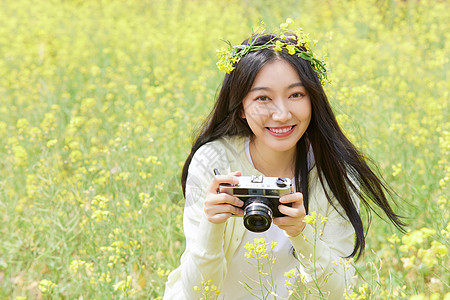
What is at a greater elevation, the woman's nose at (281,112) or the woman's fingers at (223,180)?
the woman's nose at (281,112)

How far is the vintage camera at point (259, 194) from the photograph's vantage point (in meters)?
1.21

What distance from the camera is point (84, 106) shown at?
3.47m

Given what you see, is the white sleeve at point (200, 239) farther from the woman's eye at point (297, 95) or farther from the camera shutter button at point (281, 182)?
the woman's eye at point (297, 95)

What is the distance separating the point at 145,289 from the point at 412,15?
16.2 feet

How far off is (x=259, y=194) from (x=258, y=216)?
0.09 metres

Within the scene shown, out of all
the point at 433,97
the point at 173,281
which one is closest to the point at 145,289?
the point at 173,281

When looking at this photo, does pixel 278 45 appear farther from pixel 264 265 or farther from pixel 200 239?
pixel 264 265

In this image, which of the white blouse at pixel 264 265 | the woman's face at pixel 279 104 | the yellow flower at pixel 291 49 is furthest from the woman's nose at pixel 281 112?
the white blouse at pixel 264 265

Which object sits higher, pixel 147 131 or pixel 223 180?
pixel 223 180

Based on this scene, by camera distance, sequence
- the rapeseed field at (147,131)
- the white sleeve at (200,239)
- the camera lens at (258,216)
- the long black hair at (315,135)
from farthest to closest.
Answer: the rapeseed field at (147,131), the long black hair at (315,135), the white sleeve at (200,239), the camera lens at (258,216)

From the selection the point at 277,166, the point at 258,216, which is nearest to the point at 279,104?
the point at 277,166

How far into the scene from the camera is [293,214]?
1240mm

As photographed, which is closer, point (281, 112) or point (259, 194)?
point (259, 194)

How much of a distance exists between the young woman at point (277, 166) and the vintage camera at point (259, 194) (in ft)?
0.20
